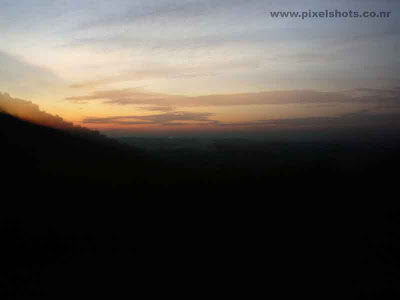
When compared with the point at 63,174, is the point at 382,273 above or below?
below

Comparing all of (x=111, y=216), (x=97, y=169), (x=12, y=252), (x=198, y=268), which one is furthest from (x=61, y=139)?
(x=198, y=268)

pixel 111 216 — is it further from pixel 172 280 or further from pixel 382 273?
pixel 382 273

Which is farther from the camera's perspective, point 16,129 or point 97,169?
point 16,129

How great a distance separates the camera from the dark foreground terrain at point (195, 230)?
12.9m

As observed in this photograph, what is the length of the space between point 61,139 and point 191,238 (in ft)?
180

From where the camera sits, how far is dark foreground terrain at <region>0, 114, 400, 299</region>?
1290cm

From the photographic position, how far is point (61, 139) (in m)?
60.5

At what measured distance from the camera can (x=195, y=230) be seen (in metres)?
20.6

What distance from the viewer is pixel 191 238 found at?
18766 millimetres

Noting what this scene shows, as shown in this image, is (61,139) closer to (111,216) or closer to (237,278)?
(111,216)

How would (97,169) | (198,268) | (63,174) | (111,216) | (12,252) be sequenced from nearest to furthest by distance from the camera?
1. (198,268)
2. (12,252)
3. (111,216)
4. (63,174)
5. (97,169)

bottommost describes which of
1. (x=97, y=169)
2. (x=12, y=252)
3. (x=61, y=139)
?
(x=12, y=252)

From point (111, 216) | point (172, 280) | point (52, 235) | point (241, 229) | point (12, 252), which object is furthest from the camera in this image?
point (111, 216)

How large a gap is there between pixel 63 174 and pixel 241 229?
25.4 m
